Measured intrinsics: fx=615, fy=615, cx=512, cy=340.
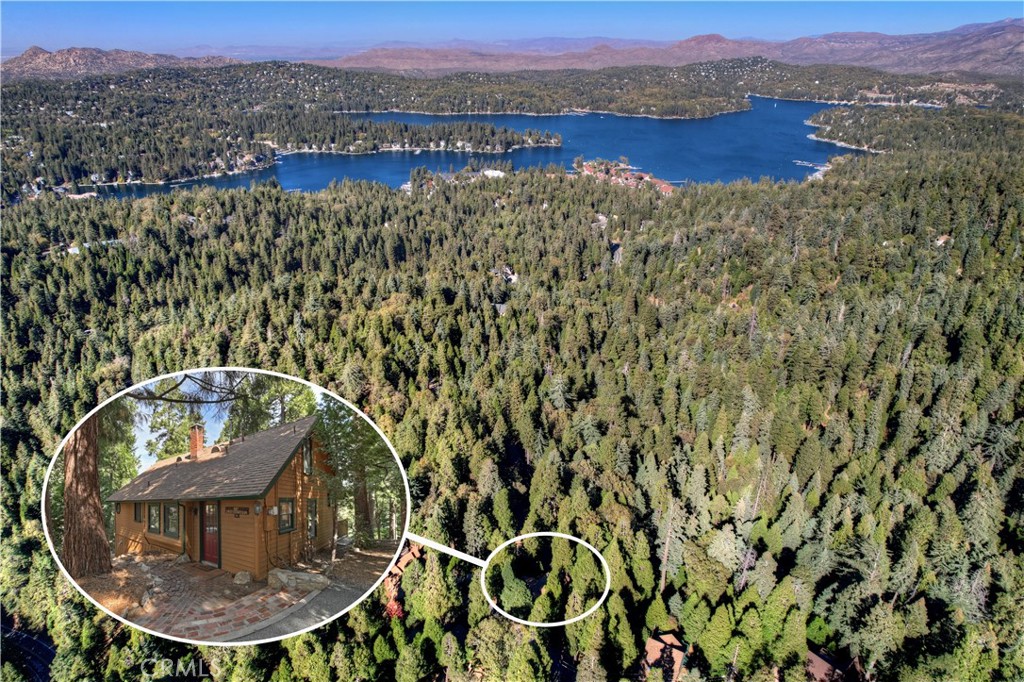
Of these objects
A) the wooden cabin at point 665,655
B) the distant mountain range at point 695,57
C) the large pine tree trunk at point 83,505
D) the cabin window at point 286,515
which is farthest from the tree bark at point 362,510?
the distant mountain range at point 695,57

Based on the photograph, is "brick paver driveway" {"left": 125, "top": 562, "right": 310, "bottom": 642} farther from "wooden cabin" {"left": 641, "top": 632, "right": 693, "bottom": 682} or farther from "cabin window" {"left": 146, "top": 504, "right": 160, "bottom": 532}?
"wooden cabin" {"left": 641, "top": 632, "right": 693, "bottom": 682}

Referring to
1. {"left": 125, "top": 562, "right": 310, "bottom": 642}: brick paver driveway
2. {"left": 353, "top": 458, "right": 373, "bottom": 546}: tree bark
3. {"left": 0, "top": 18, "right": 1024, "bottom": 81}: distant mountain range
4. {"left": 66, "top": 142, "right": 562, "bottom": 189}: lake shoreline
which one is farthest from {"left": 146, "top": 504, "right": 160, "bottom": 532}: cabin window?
{"left": 0, "top": 18, "right": 1024, "bottom": 81}: distant mountain range

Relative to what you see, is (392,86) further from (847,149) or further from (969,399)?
(969,399)

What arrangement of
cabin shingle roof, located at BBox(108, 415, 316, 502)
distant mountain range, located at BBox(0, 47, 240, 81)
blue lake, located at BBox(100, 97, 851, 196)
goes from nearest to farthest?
cabin shingle roof, located at BBox(108, 415, 316, 502) < blue lake, located at BBox(100, 97, 851, 196) < distant mountain range, located at BBox(0, 47, 240, 81)

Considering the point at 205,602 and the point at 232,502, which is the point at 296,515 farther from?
the point at 205,602

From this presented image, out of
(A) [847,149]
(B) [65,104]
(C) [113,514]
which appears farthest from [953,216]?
(B) [65,104]

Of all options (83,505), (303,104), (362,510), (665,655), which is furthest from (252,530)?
(303,104)

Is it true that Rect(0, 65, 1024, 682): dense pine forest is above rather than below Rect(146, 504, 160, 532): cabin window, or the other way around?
below
